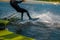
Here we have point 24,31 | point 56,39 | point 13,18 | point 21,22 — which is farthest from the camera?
point 13,18

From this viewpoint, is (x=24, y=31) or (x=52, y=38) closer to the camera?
(x=52, y=38)

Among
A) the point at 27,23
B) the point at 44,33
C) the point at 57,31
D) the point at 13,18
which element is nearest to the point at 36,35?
the point at 44,33

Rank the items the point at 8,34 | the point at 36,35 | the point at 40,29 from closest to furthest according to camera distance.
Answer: the point at 8,34
the point at 36,35
the point at 40,29

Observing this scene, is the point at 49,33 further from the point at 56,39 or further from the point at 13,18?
the point at 13,18

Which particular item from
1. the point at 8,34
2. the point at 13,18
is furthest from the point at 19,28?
the point at 8,34

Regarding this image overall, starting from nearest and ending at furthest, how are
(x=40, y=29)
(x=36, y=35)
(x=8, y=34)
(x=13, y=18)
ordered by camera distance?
(x=8, y=34)
(x=36, y=35)
(x=40, y=29)
(x=13, y=18)

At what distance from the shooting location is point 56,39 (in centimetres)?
885

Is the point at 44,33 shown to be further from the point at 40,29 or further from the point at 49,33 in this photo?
the point at 40,29

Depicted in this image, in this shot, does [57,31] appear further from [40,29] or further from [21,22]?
[21,22]

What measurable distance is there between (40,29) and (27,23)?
1.59 metres

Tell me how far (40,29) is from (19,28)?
1.09 metres

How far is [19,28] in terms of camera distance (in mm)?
10875

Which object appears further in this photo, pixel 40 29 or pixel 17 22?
pixel 17 22

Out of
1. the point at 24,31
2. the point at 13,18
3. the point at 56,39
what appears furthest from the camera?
the point at 13,18
